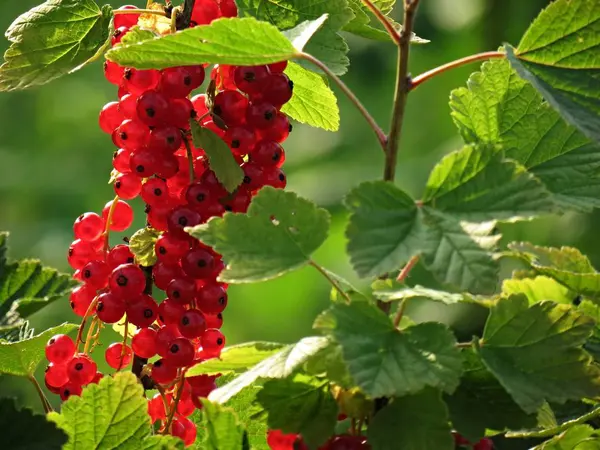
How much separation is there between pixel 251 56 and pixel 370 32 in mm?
145

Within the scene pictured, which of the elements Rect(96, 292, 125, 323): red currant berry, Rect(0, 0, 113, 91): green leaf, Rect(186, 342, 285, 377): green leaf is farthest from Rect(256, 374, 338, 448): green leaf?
Rect(0, 0, 113, 91): green leaf

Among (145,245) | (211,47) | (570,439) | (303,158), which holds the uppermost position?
(211,47)

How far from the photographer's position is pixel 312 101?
2.15 ft

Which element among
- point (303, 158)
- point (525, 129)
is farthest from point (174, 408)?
point (303, 158)

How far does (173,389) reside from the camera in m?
0.58

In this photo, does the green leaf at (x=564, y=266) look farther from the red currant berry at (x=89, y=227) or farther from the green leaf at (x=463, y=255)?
the red currant berry at (x=89, y=227)

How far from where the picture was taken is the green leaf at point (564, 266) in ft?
1.71

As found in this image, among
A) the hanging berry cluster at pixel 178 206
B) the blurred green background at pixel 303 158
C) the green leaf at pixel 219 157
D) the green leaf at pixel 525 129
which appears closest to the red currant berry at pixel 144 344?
the hanging berry cluster at pixel 178 206

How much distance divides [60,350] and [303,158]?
121 inches

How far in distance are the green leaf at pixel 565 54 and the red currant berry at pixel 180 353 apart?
22cm

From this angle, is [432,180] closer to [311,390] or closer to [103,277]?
[311,390]

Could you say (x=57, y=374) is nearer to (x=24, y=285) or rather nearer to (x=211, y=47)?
(x=24, y=285)

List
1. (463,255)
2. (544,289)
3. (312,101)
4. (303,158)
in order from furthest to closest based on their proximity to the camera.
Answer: (303,158) → (312,101) → (544,289) → (463,255)

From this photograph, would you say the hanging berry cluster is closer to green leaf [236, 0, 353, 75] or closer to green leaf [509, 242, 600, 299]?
green leaf [236, 0, 353, 75]
